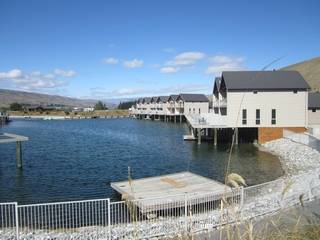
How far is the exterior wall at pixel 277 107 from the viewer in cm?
3991

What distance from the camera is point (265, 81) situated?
40.6m

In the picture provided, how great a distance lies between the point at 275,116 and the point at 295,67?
149 m

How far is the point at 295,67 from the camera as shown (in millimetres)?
175500

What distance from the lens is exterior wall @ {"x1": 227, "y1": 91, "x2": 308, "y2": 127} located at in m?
39.9

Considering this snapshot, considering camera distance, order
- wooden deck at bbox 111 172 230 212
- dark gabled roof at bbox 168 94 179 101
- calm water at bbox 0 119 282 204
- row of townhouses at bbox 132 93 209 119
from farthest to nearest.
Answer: dark gabled roof at bbox 168 94 179 101, row of townhouses at bbox 132 93 209 119, calm water at bbox 0 119 282 204, wooden deck at bbox 111 172 230 212

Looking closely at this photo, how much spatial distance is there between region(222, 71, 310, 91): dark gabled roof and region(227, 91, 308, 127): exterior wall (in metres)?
0.70

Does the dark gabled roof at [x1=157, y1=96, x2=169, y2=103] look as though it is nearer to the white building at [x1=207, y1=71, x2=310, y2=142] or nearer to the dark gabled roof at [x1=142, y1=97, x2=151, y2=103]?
the dark gabled roof at [x1=142, y1=97, x2=151, y2=103]

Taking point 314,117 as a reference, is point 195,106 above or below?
above

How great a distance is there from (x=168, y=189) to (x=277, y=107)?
88.4 ft

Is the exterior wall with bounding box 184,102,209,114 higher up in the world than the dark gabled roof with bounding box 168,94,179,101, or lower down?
lower down

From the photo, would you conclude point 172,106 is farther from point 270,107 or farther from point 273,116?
point 273,116

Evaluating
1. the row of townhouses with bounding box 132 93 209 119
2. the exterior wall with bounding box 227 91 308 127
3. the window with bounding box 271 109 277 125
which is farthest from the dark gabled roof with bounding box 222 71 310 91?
the row of townhouses with bounding box 132 93 209 119

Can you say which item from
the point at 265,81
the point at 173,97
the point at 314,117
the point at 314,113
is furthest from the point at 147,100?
the point at 265,81

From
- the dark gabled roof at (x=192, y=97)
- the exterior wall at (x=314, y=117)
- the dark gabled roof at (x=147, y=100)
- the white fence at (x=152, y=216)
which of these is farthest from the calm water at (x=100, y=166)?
the dark gabled roof at (x=147, y=100)
